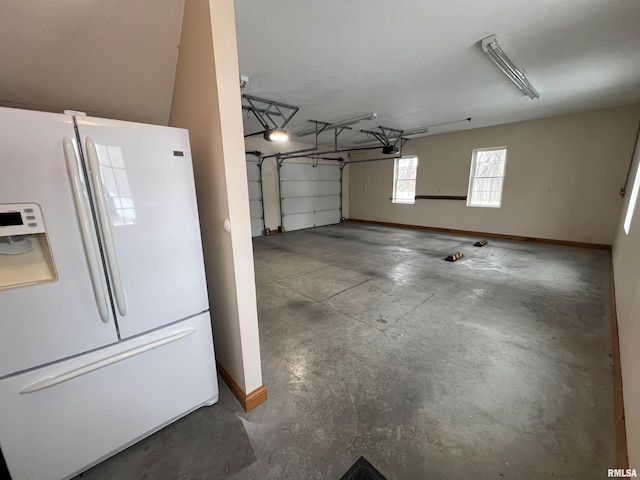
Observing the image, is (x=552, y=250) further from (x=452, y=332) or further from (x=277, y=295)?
(x=277, y=295)

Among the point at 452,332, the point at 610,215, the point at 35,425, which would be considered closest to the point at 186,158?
the point at 35,425

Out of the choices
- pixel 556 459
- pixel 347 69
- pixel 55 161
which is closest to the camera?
pixel 55 161

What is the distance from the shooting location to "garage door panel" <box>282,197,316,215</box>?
26.9 ft

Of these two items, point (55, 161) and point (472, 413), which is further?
point (472, 413)

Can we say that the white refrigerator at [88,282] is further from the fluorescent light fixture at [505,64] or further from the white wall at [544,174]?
the white wall at [544,174]

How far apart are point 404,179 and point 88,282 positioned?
8562 millimetres

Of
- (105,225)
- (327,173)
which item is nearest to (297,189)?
(327,173)

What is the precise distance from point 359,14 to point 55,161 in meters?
2.28

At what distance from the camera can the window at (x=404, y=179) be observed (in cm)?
812

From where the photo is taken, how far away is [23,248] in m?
1.09

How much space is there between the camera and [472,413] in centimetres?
160

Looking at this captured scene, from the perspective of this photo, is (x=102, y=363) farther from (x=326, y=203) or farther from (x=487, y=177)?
(x=326, y=203)

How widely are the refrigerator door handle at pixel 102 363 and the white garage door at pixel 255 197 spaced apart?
6.01 m

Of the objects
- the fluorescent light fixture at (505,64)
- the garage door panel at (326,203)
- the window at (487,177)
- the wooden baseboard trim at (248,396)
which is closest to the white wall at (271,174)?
the garage door panel at (326,203)
